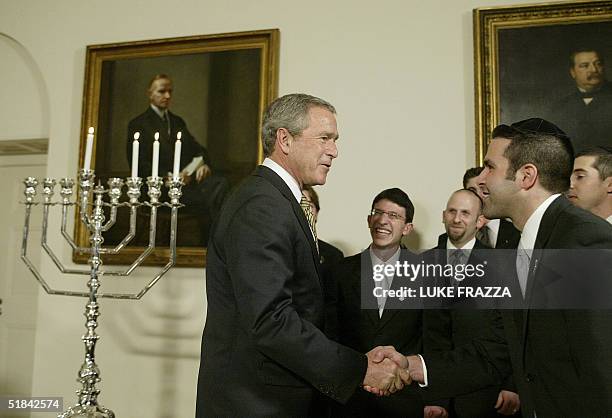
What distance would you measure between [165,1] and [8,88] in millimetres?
1477

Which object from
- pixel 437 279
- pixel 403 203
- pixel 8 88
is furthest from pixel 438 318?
pixel 8 88

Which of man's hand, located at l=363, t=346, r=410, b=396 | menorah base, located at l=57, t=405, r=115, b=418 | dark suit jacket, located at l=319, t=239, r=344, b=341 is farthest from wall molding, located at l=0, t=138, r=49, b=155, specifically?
man's hand, located at l=363, t=346, r=410, b=396

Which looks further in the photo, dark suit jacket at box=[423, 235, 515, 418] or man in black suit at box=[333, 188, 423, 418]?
man in black suit at box=[333, 188, 423, 418]

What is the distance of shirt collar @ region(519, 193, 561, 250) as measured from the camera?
175cm

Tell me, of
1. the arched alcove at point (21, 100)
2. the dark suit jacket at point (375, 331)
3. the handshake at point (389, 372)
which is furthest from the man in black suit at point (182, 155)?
the handshake at point (389, 372)

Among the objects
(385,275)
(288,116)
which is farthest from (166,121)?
(288,116)

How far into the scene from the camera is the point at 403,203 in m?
3.07

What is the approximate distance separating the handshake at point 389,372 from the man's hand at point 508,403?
0.48 m

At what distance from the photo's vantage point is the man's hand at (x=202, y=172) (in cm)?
401

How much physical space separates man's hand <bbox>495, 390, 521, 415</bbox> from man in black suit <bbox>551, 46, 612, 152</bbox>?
5.09ft

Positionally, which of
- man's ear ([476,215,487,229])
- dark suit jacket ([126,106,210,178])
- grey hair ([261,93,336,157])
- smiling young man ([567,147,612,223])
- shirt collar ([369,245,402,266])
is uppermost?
dark suit jacket ([126,106,210,178])

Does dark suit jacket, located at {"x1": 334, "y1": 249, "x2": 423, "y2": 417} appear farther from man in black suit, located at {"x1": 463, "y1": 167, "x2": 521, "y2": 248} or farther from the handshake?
man in black suit, located at {"x1": 463, "y1": 167, "x2": 521, "y2": 248}

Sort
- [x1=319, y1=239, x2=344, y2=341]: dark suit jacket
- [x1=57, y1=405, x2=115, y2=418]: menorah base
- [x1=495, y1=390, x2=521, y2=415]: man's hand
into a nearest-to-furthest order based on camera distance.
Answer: [x1=57, y1=405, x2=115, y2=418]: menorah base → [x1=319, y1=239, x2=344, y2=341]: dark suit jacket → [x1=495, y1=390, x2=521, y2=415]: man's hand

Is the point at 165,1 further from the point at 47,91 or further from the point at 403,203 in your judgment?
the point at 403,203
